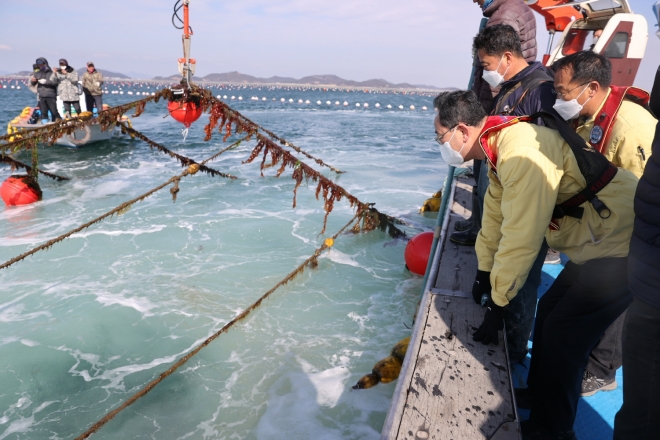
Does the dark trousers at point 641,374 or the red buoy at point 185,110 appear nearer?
the dark trousers at point 641,374

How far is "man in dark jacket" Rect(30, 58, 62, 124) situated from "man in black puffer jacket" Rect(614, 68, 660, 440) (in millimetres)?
17159

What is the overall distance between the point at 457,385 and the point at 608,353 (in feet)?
4.45

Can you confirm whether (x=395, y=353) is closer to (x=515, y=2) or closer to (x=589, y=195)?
(x=589, y=195)

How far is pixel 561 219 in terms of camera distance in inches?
88.3

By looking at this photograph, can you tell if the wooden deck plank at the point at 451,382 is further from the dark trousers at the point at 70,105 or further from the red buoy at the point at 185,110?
the dark trousers at the point at 70,105

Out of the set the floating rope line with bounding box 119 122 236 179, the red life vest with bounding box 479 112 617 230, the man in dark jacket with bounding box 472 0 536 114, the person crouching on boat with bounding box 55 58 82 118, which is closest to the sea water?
the floating rope line with bounding box 119 122 236 179

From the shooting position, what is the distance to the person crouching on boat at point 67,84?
14211 mm

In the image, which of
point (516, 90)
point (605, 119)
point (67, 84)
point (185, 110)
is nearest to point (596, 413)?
point (605, 119)

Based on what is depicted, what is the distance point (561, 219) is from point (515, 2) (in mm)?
2933

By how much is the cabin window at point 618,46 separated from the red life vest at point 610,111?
16.4 ft

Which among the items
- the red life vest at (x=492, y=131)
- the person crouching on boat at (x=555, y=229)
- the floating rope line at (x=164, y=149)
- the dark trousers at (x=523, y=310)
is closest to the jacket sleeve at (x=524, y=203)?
the person crouching on boat at (x=555, y=229)

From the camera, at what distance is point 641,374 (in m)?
1.68

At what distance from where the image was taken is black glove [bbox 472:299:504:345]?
2369 millimetres

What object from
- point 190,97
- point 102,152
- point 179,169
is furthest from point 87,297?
point 102,152
